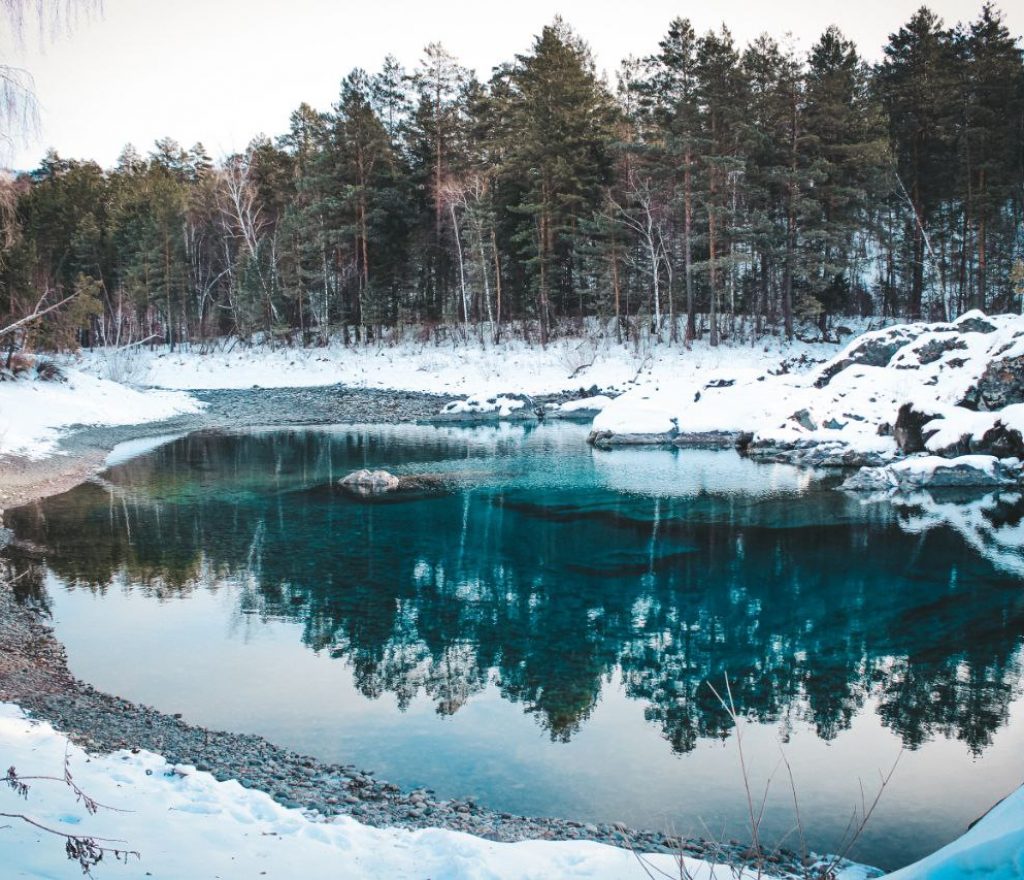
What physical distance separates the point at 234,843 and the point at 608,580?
8408 mm

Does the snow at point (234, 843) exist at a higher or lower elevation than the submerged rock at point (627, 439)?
lower

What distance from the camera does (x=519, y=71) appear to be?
145 ft

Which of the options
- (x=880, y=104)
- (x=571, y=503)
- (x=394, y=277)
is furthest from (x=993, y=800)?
(x=394, y=277)

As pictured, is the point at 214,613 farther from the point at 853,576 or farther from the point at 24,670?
the point at 853,576

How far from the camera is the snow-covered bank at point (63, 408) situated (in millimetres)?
23312

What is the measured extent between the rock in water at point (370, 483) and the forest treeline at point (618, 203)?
46.6ft

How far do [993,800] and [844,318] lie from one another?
38.7m

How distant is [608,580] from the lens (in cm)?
1252

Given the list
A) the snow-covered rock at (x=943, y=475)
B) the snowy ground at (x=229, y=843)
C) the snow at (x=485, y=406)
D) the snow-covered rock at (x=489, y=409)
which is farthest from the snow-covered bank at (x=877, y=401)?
the snowy ground at (x=229, y=843)

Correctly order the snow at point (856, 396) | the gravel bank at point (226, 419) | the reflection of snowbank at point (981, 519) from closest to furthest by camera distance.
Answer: the reflection of snowbank at point (981, 519) → the gravel bank at point (226, 419) → the snow at point (856, 396)

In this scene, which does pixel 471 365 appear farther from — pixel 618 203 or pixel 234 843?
pixel 234 843

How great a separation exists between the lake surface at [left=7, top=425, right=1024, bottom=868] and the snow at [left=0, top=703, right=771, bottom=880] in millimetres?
1424

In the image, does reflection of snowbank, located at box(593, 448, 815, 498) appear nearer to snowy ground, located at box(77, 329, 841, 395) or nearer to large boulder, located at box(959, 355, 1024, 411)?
large boulder, located at box(959, 355, 1024, 411)

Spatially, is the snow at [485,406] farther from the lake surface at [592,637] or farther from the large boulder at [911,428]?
the large boulder at [911,428]
